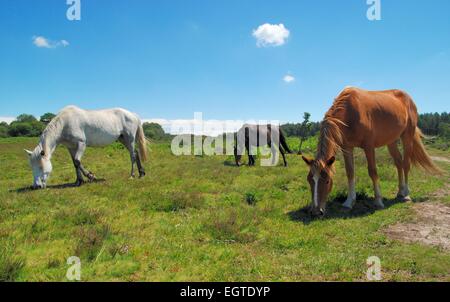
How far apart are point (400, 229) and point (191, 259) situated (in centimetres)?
455

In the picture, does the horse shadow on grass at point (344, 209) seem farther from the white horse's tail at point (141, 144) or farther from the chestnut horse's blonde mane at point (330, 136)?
the white horse's tail at point (141, 144)

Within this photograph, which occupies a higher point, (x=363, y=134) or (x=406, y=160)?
(x=363, y=134)

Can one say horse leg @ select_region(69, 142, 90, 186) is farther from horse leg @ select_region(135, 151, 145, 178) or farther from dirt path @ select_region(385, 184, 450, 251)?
dirt path @ select_region(385, 184, 450, 251)

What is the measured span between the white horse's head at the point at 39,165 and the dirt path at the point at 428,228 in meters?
10.5

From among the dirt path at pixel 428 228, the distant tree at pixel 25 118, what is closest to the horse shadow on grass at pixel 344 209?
the dirt path at pixel 428 228

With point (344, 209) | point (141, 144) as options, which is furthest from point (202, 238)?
point (141, 144)

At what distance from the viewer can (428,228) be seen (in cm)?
610

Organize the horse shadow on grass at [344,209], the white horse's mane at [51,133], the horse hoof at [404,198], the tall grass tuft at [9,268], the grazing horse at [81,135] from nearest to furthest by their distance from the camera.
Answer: the tall grass tuft at [9,268]
the horse shadow on grass at [344,209]
the horse hoof at [404,198]
the grazing horse at [81,135]
the white horse's mane at [51,133]

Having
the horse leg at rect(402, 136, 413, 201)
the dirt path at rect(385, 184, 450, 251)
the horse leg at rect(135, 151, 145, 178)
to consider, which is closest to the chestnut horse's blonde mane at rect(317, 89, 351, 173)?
the dirt path at rect(385, 184, 450, 251)

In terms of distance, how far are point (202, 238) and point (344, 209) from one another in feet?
13.4

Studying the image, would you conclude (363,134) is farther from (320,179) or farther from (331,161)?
(320,179)

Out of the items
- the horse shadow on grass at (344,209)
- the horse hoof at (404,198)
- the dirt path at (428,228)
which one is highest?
the horse hoof at (404,198)

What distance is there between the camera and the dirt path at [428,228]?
5.45 m

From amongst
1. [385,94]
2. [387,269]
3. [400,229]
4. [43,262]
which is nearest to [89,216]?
[43,262]
